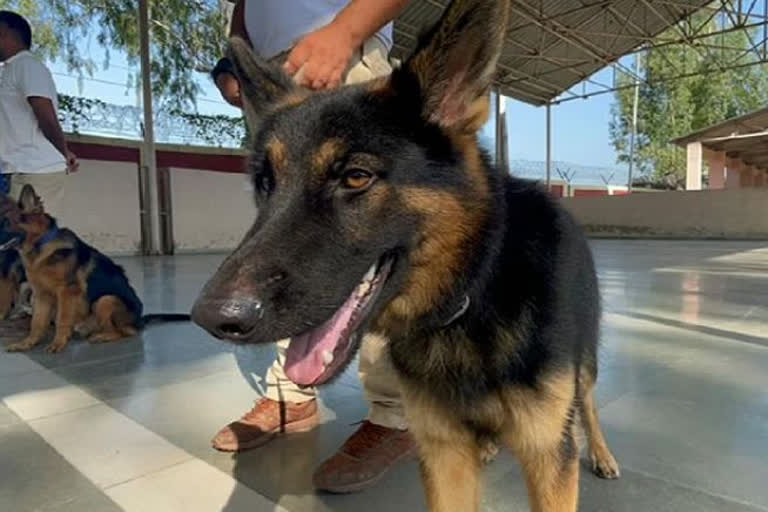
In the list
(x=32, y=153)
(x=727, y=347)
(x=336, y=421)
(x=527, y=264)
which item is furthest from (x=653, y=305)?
(x=32, y=153)

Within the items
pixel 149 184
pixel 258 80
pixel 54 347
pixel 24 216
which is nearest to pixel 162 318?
pixel 54 347

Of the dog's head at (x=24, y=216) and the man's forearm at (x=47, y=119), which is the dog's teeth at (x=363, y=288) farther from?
the dog's head at (x=24, y=216)

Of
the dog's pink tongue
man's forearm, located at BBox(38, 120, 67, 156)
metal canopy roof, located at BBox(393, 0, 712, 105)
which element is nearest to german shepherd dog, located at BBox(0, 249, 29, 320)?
man's forearm, located at BBox(38, 120, 67, 156)

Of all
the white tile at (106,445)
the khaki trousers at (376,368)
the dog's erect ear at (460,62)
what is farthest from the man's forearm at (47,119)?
the dog's erect ear at (460,62)

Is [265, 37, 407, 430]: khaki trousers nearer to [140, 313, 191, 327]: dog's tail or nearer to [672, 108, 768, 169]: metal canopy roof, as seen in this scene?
[140, 313, 191, 327]: dog's tail

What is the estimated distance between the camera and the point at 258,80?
168cm

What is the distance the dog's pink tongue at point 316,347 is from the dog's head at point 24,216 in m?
3.55

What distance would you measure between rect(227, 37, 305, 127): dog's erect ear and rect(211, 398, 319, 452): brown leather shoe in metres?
1.20

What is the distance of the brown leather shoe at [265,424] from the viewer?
6.91 ft

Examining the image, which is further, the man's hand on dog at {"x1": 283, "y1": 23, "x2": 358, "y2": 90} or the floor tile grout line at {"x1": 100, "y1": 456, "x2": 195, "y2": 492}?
the floor tile grout line at {"x1": 100, "y1": 456, "x2": 195, "y2": 492}

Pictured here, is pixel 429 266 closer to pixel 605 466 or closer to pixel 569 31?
pixel 605 466

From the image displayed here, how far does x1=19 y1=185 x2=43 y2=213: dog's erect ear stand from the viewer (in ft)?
12.8

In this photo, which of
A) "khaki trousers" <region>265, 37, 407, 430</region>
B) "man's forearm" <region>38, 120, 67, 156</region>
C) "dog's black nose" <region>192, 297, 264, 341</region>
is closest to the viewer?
"dog's black nose" <region>192, 297, 264, 341</region>

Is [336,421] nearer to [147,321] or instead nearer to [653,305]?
[147,321]
